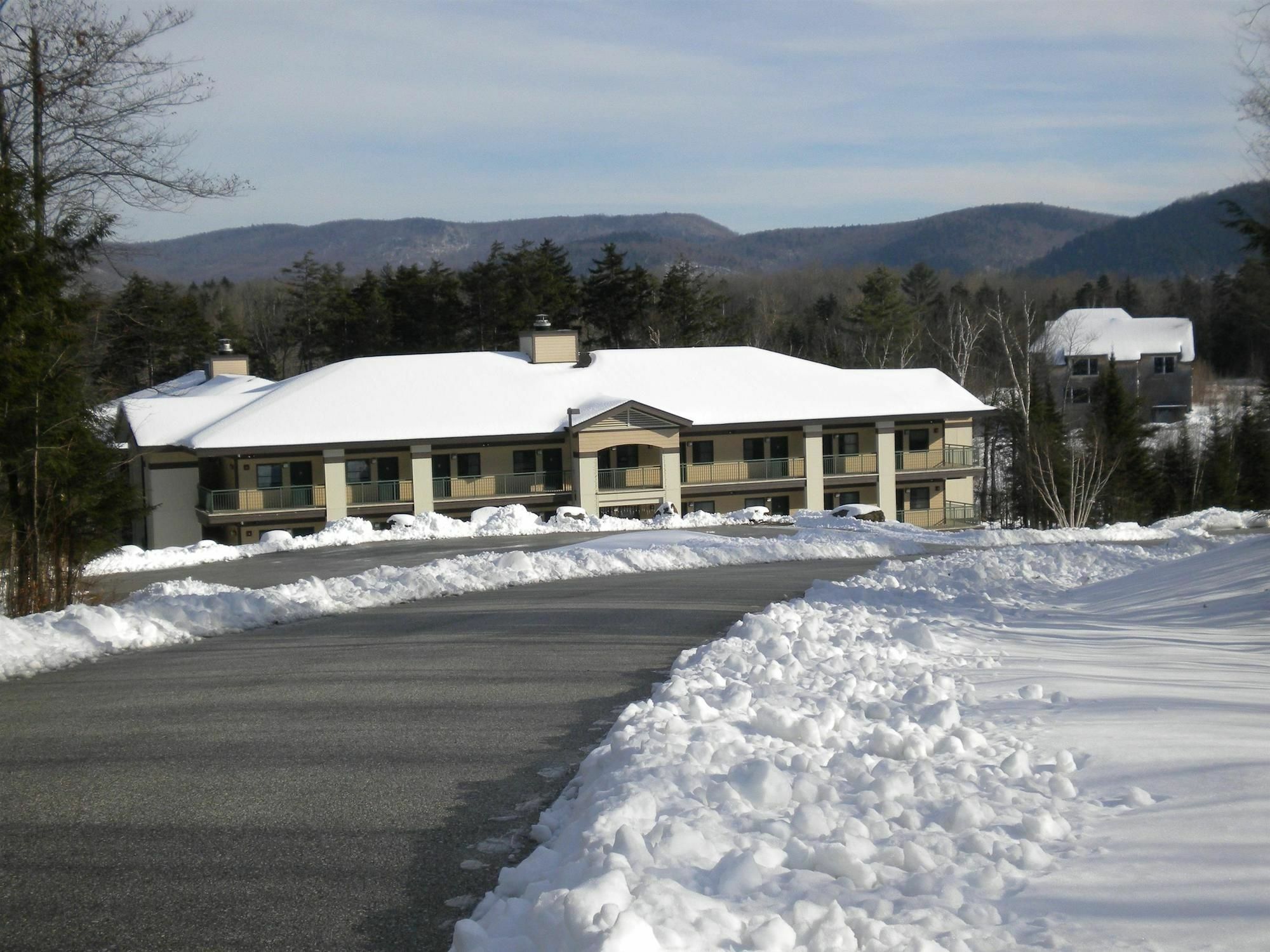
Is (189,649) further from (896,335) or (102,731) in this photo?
(896,335)

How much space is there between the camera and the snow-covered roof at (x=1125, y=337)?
85.0 meters

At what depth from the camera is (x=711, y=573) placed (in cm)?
2178

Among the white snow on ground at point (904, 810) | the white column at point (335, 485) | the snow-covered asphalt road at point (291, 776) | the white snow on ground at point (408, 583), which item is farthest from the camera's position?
the white column at point (335, 485)

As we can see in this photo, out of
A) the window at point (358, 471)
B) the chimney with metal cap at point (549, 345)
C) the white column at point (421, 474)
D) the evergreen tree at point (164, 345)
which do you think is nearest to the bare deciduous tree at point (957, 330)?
the chimney with metal cap at point (549, 345)

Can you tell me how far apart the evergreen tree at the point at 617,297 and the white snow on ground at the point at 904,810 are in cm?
6312

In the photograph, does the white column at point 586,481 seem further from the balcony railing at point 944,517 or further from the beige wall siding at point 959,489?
the beige wall siding at point 959,489

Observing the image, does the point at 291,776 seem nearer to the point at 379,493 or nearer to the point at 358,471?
the point at 379,493

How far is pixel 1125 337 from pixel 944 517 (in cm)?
4748

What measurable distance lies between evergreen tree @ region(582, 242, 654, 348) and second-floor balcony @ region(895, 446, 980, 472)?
2729 centimetres

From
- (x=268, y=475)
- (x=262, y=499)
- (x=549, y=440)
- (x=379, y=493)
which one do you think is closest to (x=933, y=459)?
(x=549, y=440)

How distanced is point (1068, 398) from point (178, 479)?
193 ft

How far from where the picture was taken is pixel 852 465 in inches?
1893

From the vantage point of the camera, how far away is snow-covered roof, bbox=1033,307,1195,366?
85.0 m

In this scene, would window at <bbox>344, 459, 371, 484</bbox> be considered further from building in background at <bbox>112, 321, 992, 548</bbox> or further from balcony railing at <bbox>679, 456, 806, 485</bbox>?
balcony railing at <bbox>679, 456, 806, 485</bbox>
